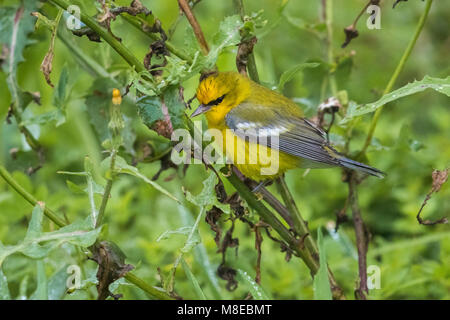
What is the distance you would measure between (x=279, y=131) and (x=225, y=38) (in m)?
0.85

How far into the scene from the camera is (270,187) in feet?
11.4

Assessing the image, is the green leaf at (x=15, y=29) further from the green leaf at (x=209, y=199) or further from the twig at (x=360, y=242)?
the twig at (x=360, y=242)

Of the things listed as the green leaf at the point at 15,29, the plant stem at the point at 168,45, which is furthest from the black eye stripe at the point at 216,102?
the green leaf at the point at 15,29

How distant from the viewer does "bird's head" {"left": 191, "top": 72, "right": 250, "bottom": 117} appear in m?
2.50

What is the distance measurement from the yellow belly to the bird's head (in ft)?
0.35

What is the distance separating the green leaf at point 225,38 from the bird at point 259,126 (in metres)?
0.53

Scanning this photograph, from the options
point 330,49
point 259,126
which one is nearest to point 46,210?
point 259,126

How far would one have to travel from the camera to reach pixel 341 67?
262 centimetres

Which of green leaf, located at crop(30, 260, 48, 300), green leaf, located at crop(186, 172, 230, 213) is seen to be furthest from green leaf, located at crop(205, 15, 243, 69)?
green leaf, located at crop(30, 260, 48, 300)

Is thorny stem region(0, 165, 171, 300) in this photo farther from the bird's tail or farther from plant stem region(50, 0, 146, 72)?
the bird's tail

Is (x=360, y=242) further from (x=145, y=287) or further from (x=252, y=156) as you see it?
(x=145, y=287)
